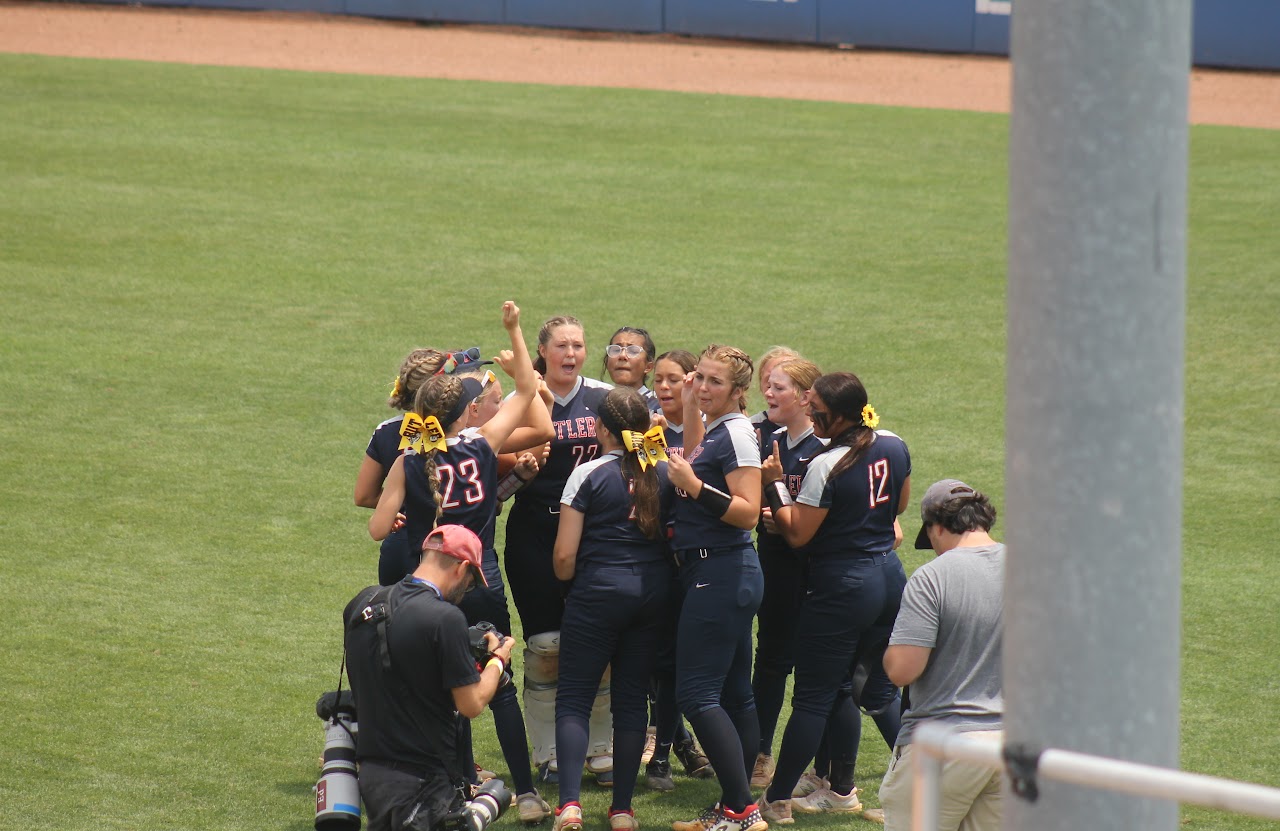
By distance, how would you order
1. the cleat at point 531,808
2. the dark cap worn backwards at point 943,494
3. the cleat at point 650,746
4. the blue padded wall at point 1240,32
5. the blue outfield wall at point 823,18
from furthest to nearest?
the blue outfield wall at point 823,18 → the blue padded wall at point 1240,32 → the cleat at point 650,746 → the cleat at point 531,808 → the dark cap worn backwards at point 943,494

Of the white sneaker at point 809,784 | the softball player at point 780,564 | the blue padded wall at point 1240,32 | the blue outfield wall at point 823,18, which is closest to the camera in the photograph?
the softball player at point 780,564

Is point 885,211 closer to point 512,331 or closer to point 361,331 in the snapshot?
point 361,331

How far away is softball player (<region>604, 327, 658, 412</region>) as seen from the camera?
583 centimetres

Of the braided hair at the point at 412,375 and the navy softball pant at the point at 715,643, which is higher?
the braided hair at the point at 412,375

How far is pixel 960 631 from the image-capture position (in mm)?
4059

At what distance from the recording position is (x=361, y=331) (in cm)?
1168

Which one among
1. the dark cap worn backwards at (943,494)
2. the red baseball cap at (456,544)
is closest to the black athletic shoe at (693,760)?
the red baseball cap at (456,544)

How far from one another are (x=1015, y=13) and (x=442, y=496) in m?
3.54

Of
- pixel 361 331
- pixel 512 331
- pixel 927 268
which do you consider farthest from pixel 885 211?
pixel 512 331

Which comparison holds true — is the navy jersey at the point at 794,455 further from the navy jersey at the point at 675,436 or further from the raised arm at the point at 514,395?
the raised arm at the point at 514,395

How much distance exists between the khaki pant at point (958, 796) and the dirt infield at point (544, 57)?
661 inches

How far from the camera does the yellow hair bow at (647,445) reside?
5.10 m

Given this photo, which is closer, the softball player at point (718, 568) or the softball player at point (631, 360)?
the softball player at point (718, 568)

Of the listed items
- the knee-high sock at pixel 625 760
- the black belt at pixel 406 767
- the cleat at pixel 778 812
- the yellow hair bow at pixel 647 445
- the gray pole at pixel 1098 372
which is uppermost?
the gray pole at pixel 1098 372
